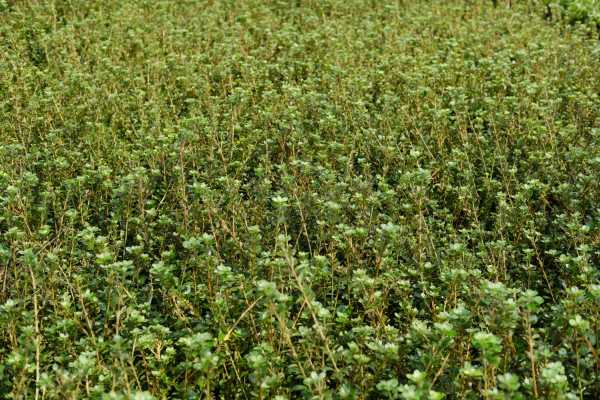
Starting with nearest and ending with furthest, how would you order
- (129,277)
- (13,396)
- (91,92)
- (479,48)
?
1. (13,396)
2. (129,277)
3. (91,92)
4. (479,48)

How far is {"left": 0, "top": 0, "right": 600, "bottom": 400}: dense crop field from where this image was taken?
2.74 meters

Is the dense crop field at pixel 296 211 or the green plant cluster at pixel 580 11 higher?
the dense crop field at pixel 296 211

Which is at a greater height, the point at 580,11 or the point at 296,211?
the point at 296,211

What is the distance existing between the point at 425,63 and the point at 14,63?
344 centimetres

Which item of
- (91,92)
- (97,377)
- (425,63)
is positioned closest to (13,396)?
(97,377)

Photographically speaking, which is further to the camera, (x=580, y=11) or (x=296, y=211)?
(x=580, y=11)

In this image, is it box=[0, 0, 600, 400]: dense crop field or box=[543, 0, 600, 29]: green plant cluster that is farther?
box=[543, 0, 600, 29]: green plant cluster

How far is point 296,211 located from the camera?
153 inches

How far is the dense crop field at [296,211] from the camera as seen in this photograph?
8.99 feet

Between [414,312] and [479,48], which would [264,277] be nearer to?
[414,312]

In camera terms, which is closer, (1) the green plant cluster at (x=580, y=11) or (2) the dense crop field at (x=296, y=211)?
(2) the dense crop field at (x=296, y=211)

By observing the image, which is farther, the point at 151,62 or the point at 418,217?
the point at 151,62

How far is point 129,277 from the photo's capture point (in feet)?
12.0

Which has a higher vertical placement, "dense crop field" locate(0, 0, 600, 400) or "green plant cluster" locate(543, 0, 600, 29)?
"dense crop field" locate(0, 0, 600, 400)
